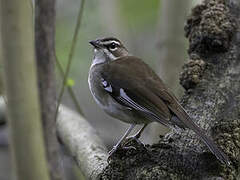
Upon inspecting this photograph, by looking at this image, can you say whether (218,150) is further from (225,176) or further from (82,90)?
(82,90)

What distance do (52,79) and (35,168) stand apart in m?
0.58

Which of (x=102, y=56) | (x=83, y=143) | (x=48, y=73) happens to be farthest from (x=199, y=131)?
(x=102, y=56)

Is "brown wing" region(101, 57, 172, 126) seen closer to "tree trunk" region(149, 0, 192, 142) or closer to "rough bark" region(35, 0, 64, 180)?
"tree trunk" region(149, 0, 192, 142)

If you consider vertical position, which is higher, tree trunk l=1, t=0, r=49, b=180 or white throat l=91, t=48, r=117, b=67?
tree trunk l=1, t=0, r=49, b=180

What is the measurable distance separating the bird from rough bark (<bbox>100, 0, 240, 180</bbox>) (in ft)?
0.49

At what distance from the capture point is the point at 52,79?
8.18 feet

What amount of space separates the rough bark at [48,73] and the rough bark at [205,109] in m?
0.86

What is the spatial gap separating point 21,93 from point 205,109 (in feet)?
6.86

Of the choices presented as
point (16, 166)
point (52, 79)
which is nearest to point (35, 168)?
point (16, 166)

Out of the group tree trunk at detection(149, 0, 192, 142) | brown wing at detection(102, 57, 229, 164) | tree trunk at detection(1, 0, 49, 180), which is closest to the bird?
brown wing at detection(102, 57, 229, 164)

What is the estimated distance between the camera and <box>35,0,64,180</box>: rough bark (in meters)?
2.48

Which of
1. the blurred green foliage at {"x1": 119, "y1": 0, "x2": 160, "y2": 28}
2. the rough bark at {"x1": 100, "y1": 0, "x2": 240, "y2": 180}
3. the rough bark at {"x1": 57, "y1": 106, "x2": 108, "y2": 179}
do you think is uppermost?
the rough bark at {"x1": 100, "y1": 0, "x2": 240, "y2": 180}

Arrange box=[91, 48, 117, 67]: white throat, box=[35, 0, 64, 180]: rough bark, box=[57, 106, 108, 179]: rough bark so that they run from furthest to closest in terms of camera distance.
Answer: box=[91, 48, 117, 67]: white throat, box=[57, 106, 108, 179]: rough bark, box=[35, 0, 64, 180]: rough bark

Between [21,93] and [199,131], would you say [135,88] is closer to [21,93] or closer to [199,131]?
[199,131]
